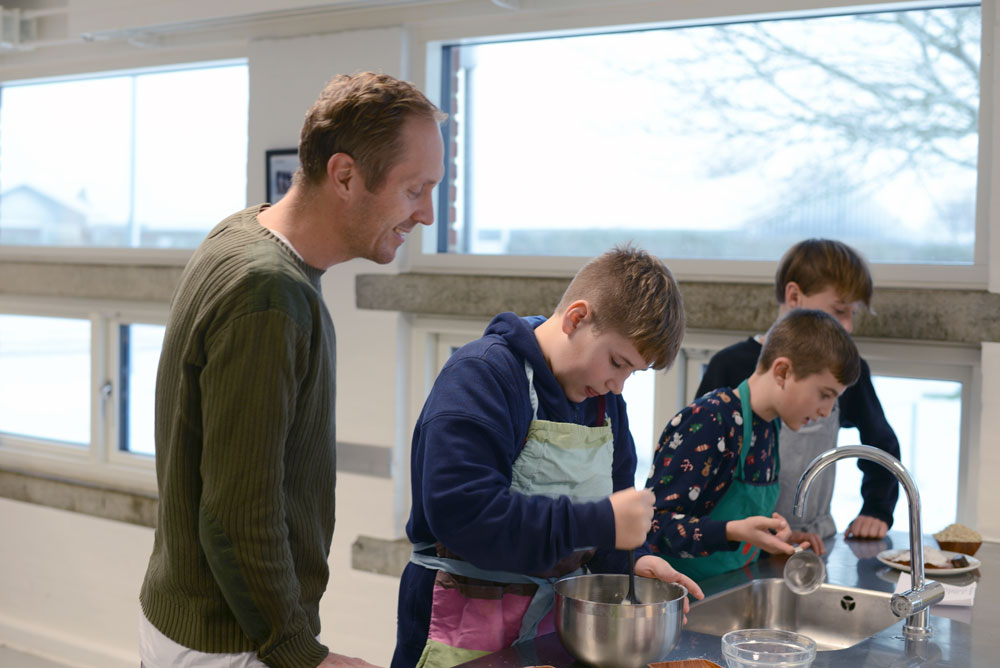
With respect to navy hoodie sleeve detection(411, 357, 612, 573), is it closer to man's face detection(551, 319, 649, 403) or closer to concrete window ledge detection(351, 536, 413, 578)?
man's face detection(551, 319, 649, 403)

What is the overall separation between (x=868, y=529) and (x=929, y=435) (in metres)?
0.45

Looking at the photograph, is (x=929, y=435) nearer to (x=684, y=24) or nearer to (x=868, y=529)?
(x=868, y=529)

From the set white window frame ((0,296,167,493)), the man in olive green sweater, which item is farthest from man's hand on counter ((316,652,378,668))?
white window frame ((0,296,167,493))

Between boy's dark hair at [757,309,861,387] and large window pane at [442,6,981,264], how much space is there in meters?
0.75

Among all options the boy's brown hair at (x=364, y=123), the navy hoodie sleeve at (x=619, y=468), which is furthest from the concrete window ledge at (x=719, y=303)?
the boy's brown hair at (x=364, y=123)

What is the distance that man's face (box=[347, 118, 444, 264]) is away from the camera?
139cm

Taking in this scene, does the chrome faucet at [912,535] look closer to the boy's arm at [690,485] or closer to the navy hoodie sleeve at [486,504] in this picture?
the boy's arm at [690,485]

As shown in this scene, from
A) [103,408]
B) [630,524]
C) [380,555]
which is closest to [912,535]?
[630,524]

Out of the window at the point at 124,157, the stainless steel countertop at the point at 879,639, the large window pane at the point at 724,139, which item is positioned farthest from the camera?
the window at the point at 124,157

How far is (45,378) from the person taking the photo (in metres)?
4.58

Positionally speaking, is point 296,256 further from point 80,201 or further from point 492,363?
Result: point 80,201

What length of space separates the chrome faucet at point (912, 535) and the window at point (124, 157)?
275 cm

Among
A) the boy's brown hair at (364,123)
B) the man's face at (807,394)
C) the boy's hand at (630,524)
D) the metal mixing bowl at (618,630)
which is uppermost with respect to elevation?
the boy's brown hair at (364,123)

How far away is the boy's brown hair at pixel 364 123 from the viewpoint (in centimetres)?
136
